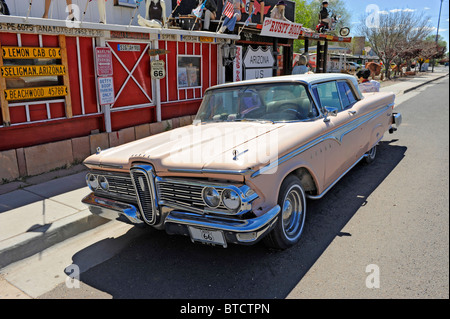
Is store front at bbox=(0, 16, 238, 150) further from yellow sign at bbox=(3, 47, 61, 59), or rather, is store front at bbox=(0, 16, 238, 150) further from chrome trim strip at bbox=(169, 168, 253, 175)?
chrome trim strip at bbox=(169, 168, 253, 175)

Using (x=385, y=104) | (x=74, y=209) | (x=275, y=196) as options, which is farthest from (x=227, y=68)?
(x=275, y=196)

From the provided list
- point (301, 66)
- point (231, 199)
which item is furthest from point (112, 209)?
point (301, 66)

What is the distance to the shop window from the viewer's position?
9180 mm

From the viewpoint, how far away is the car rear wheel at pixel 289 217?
338 centimetres

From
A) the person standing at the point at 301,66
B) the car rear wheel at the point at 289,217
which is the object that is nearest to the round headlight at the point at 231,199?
the car rear wheel at the point at 289,217

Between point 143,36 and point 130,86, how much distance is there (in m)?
1.10

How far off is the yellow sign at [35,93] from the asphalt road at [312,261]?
316 cm

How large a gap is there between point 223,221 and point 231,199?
202 millimetres

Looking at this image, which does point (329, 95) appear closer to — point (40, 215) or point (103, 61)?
point (40, 215)

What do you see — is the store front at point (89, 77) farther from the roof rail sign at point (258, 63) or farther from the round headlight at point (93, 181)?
the round headlight at point (93, 181)

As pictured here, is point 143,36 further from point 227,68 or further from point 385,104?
point 385,104

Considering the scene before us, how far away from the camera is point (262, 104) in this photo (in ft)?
14.7

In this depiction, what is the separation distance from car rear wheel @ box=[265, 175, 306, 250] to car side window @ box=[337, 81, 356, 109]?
2067 millimetres

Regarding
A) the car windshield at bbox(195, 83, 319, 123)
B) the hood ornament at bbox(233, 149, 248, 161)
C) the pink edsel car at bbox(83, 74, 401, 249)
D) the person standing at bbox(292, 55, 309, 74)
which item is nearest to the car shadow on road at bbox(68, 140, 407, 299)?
the pink edsel car at bbox(83, 74, 401, 249)
